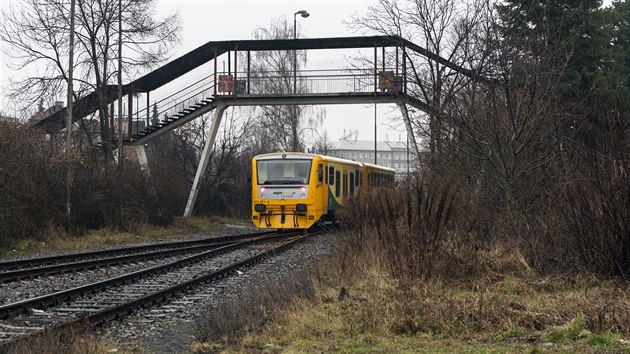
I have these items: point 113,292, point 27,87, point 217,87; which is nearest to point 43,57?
point 27,87

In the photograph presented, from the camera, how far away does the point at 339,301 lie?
31.6ft

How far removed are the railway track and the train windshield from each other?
23.7ft

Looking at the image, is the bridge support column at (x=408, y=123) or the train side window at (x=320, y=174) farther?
the bridge support column at (x=408, y=123)

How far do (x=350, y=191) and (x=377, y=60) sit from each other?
6.64 meters

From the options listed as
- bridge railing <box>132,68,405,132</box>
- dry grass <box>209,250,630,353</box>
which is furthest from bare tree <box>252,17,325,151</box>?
dry grass <box>209,250,630,353</box>

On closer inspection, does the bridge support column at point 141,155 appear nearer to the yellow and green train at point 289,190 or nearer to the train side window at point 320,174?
the yellow and green train at point 289,190

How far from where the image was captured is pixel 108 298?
38.3 feet

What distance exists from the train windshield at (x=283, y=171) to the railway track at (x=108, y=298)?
722cm

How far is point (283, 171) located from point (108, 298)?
14.3 metres

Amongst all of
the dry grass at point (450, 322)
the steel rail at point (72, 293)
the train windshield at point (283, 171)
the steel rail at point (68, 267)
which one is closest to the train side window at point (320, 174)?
the train windshield at point (283, 171)

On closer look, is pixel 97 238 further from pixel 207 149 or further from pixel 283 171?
pixel 207 149

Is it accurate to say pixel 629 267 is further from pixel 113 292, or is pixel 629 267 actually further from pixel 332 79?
pixel 332 79

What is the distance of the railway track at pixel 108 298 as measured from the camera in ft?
29.8

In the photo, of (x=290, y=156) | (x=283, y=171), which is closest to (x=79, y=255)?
(x=283, y=171)
